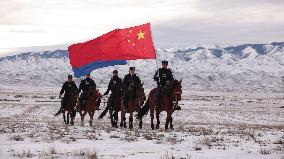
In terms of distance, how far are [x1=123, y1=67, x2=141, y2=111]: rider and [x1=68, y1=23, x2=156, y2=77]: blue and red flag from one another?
72cm

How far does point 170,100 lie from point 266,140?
5422mm

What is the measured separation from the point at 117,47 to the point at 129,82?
1.78 metres

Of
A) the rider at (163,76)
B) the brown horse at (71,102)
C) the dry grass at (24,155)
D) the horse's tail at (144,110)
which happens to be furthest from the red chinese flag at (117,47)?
the dry grass at (24,155)

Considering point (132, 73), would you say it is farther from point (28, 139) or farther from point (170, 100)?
point (28, 139)

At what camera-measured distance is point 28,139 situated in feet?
48.3

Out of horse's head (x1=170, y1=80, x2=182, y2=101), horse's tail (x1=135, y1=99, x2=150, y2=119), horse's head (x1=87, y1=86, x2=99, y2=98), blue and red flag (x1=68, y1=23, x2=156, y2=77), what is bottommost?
horse's tail (x1=135, y1=99, x2=150, y2=119)

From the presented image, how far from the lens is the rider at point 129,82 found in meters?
20.7

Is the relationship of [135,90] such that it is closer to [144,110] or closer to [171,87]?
[144,110]

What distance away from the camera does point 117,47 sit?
71.2 ft

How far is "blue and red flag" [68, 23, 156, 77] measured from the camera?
68.7ft

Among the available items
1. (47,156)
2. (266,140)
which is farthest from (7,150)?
(266,140)

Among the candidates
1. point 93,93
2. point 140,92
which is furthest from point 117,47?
point 93,93

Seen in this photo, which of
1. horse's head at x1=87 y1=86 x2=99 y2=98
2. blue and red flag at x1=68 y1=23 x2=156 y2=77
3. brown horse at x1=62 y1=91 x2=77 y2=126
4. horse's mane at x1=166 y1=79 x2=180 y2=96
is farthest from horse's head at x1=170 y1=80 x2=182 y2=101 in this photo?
brown horse at x1=62 y1=91 x2=77 y2=126

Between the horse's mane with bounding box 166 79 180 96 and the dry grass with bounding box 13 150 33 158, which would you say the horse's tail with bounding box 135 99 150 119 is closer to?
the horse's mane with bounding box 166 79 180 96
